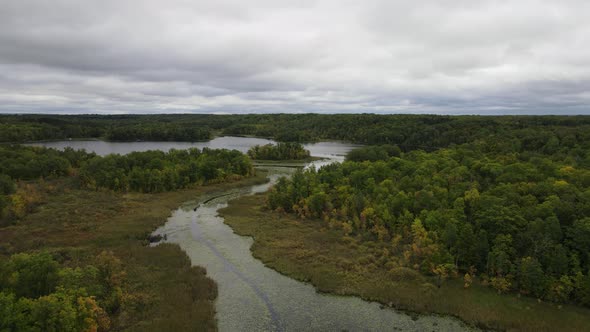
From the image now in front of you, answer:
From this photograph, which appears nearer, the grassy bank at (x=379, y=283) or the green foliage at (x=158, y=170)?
the grassy bank at (x=379, y=283)

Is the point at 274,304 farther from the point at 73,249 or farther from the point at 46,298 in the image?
the point at 73,249

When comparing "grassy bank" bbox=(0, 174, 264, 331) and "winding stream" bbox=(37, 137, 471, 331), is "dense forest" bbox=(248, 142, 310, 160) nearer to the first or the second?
"grassy bank" bbox=(0, 174, 264, 331)

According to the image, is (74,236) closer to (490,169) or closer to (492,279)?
(492,279)

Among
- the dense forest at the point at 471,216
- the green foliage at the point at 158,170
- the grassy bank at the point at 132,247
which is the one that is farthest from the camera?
the green foliage at the point at 158,170

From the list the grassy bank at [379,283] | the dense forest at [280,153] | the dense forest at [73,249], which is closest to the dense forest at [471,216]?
the grassy bank at [379,283]

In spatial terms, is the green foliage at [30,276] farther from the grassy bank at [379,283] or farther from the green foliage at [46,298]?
the grassy bank at [379,283]
